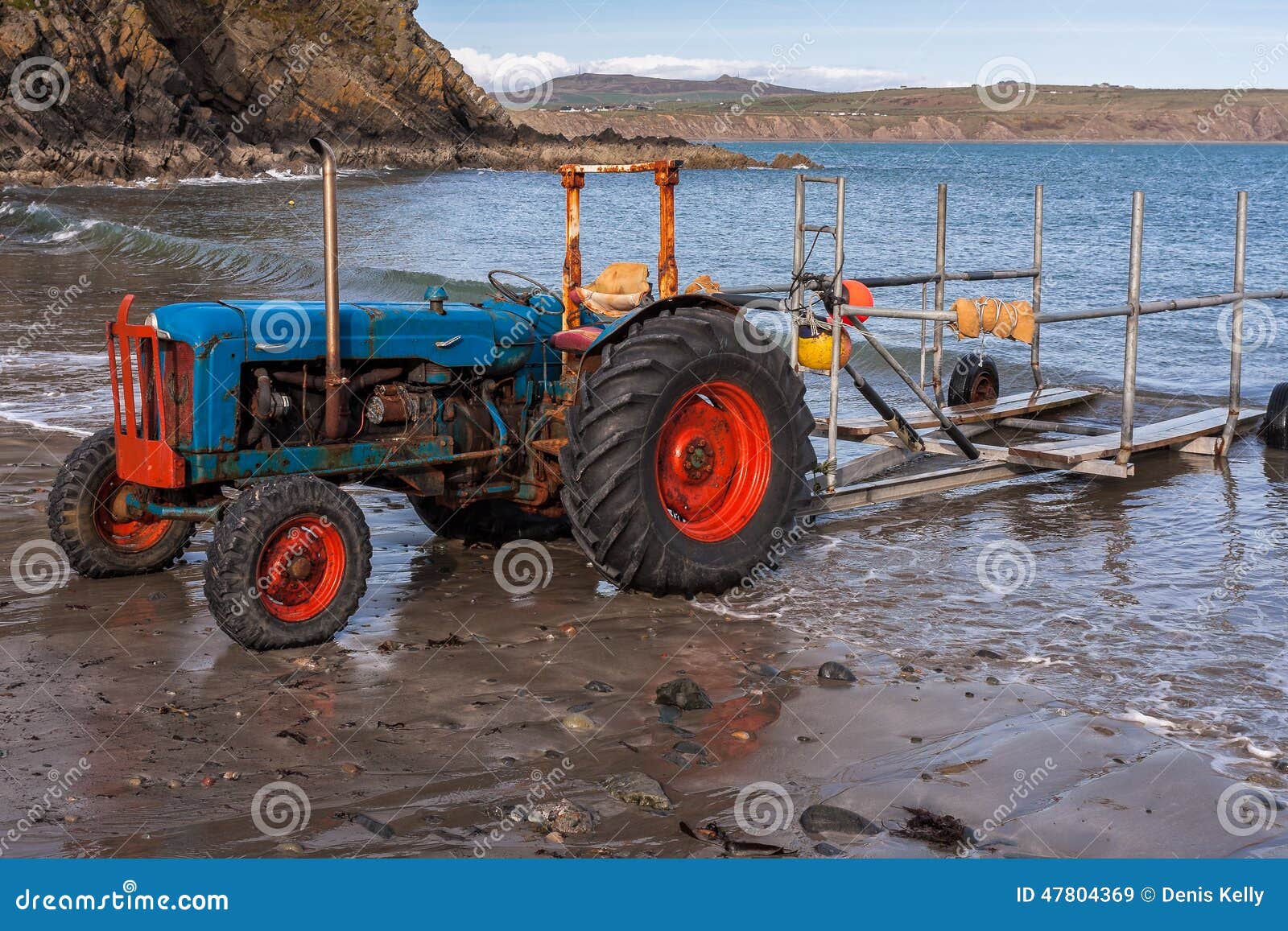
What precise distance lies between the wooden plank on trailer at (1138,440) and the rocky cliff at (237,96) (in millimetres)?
48493

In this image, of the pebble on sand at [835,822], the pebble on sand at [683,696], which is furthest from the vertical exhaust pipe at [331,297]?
the pebble on sand at [835,822]

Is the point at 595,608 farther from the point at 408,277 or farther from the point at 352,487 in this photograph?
the point at 408,277

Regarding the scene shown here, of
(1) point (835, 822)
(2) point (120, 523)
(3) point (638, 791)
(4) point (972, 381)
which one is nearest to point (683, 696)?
(3) point (638, 791)

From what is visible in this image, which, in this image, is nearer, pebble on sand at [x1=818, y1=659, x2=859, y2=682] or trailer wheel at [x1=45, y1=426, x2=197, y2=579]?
pebble on sand at [x1=818, y1=659, x2=859, y2=682]

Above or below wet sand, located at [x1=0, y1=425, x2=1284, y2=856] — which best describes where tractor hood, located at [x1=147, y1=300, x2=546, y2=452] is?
above

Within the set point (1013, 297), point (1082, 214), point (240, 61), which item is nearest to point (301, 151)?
point (240, 61)

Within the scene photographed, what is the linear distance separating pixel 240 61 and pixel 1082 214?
44855 mm

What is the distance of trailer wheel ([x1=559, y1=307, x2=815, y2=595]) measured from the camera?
231 inches

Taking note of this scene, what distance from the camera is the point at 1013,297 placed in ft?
69.1

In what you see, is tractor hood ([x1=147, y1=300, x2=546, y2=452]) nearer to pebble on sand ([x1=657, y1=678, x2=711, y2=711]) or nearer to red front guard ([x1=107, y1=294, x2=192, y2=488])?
red front guard ([x1=107, y1=294, x2=192, y2=488])

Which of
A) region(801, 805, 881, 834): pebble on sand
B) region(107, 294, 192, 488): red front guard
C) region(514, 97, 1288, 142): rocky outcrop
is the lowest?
region(801, 805, 881, 834): pebble on sand

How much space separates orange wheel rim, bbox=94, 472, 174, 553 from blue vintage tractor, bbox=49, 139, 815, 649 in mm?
11

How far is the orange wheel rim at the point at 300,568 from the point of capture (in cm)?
530

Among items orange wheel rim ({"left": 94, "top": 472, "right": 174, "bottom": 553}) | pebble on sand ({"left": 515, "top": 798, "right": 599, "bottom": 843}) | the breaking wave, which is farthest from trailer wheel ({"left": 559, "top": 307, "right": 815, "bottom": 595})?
the breaking wave
